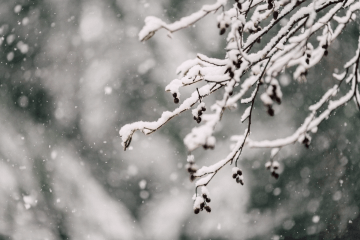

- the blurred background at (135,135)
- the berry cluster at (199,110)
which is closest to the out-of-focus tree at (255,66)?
the berry cluster at (199,110)

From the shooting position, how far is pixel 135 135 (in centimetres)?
517

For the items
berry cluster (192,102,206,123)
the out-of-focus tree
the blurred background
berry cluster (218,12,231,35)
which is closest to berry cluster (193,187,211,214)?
the out-of-focus tree

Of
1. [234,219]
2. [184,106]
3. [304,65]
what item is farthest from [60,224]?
[304,65]

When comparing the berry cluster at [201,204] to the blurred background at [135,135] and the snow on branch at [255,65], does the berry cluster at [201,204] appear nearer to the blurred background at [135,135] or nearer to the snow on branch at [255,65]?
the snow on branch at [255,65]

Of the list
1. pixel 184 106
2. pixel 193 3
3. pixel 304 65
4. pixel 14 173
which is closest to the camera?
pixel 304 65

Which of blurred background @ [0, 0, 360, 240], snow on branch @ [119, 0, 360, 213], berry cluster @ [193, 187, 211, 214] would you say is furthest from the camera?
blurred background @ [0, 0, 360, 240]

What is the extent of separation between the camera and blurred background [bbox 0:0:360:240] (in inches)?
202

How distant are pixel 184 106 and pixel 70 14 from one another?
13.8 feet

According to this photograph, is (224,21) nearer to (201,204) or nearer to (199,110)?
(199,110)

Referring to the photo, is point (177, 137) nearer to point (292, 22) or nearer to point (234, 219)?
point (234, 219)

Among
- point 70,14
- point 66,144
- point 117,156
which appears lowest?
point 117,156

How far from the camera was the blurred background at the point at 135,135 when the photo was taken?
16.9ft

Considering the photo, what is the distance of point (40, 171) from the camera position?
17.3 ft

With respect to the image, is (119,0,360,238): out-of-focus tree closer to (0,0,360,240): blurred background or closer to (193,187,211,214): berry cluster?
(193,187,211,214): berry cluster
